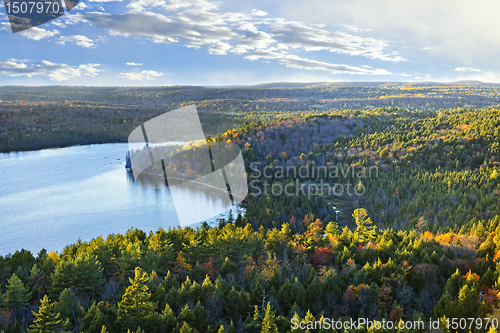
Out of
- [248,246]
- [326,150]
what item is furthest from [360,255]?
[326,150]

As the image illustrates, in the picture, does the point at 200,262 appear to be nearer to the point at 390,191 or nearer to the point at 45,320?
the point at 45,320

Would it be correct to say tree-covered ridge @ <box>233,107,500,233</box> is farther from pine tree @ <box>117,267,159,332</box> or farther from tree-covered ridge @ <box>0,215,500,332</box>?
pine tree @ <box>117,267,159,332</box>

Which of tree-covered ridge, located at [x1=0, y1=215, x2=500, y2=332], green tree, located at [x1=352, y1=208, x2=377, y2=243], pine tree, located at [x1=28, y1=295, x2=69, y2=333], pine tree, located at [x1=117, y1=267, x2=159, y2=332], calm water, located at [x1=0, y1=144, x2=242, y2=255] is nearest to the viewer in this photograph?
pine tree, located at [x1=28, y1=295, x2=69, y2=333]

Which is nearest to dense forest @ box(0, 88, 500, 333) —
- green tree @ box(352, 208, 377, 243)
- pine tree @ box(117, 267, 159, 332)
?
pine tree @ box(117, 267, 159, 332)

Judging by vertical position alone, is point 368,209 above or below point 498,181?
below

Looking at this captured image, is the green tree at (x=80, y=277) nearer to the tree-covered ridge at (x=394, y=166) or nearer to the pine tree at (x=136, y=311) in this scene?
the pine tree at (x=136, y=311)

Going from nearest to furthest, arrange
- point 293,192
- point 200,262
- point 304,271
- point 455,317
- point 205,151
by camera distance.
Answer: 1. point 455,317
2. point 304,271
3. point 200,262
4. point 293,192
5. point 205,151
